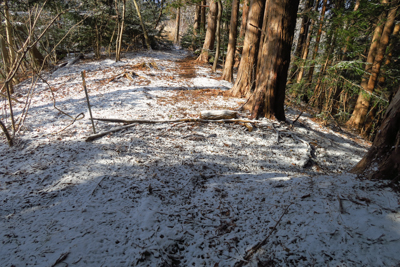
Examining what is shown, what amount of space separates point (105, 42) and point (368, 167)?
44.6ft

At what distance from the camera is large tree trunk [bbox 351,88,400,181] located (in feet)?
7.52

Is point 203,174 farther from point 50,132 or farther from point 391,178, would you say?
point 50,132

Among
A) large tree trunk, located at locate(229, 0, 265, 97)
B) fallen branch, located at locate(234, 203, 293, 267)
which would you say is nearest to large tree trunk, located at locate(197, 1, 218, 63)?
large tree trunk, located at locate(229, 0, 265, 97)

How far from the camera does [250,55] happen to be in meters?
7.08

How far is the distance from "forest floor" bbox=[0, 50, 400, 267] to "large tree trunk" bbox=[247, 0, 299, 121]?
547mm

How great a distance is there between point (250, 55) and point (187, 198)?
6.00 metres

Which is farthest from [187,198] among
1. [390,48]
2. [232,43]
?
[390,48]

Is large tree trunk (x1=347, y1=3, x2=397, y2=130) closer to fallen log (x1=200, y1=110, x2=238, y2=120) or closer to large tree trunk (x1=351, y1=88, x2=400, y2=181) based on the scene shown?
fallen log (x1=200, y1=110, x2=238, y2=120)

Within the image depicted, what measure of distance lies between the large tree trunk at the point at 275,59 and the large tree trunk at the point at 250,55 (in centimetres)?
162

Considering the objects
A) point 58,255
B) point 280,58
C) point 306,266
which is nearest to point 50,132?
point 58,255

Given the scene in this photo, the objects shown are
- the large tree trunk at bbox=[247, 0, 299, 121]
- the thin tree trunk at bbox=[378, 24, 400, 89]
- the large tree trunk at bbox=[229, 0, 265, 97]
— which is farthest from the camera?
the thin tree trunk at bbox=[378, 24, 400, 89]

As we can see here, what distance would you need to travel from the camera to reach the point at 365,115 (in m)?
9.03

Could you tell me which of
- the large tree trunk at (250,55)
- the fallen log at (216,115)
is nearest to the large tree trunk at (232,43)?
the large tree trunk at (250,55)

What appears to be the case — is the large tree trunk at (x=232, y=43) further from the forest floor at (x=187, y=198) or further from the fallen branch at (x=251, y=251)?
the fallen branch at (x=251, y=251)
